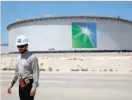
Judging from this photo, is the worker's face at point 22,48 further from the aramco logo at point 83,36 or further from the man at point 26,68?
the aramco logo at point 83,36

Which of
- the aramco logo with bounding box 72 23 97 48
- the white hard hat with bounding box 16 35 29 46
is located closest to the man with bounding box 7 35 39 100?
the white hard hat with bounding box 16 35 29 46

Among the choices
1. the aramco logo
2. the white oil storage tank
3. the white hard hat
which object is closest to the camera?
the white hard hat

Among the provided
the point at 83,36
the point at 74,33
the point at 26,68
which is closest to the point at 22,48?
the point at 26,68

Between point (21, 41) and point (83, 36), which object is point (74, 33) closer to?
point (83, 36)

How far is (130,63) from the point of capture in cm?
3114

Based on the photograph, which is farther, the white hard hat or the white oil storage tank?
the white oil storage tank

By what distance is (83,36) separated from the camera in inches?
2776

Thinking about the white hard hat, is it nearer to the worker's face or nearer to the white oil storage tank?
the worker's face

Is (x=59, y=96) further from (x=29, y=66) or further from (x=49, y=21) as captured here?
(x=49, y=21)

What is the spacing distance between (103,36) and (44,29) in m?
13.2

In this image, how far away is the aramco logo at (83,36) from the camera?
70500 mm

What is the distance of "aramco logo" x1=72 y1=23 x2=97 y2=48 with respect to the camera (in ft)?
231

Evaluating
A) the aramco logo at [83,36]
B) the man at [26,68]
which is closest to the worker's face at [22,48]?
the man at [26,68]

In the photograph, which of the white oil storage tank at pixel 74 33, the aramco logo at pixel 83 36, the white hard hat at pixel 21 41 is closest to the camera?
the white hard hat at pixel 21 41
